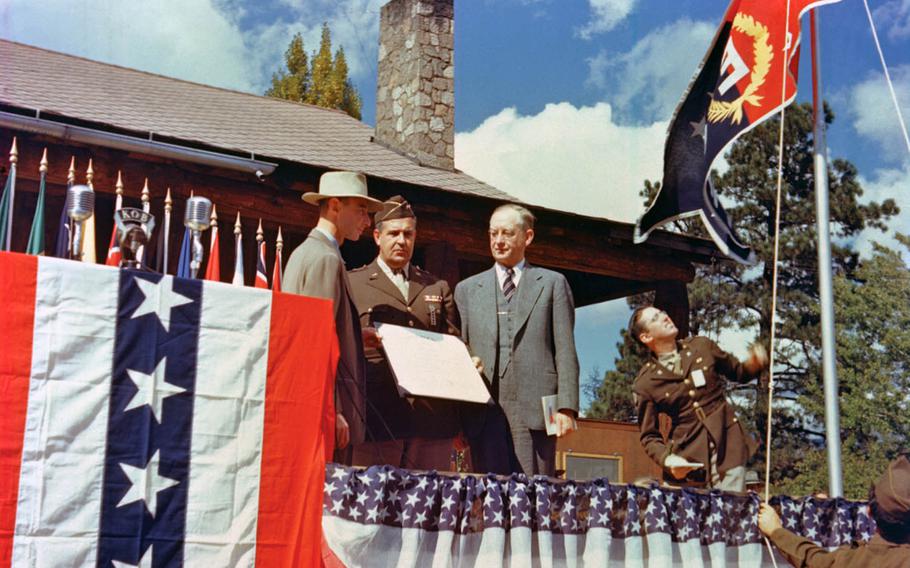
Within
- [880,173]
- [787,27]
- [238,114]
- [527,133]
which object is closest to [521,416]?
[787,27]

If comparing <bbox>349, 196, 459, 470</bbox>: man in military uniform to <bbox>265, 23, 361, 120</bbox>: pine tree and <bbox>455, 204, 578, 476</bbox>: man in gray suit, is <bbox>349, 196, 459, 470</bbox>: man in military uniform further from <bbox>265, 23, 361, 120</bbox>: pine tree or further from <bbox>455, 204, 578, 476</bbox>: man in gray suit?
<bbox>265, 23, 361, 120</bbox>: pine tree

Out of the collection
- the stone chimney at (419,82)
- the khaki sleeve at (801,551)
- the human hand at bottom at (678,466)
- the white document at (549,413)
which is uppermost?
the stone chimney at (419,82)

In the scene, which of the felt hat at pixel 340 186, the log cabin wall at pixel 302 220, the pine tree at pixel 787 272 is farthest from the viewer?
the pine tree at pixel 787 272

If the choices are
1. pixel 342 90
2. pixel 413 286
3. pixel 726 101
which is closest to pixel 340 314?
pixel 413 286

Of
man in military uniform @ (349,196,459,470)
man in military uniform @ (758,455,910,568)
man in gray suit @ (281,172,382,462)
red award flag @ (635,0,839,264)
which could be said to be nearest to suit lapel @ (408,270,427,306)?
man in military uniform @ (349,196,459,470)

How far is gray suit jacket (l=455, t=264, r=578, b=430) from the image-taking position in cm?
592

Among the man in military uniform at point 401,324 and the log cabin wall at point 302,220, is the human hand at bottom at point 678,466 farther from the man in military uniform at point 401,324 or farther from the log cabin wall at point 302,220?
the log cabin wall at point 302,220

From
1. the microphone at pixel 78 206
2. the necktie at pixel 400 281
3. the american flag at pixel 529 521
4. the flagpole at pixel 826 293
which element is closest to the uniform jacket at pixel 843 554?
the american flag at pixel 529 521

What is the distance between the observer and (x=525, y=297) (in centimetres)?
607

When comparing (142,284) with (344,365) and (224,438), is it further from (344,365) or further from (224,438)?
(344,365)

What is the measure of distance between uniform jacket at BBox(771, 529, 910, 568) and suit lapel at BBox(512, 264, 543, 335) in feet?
5.35

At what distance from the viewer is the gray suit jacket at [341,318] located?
5168 mm

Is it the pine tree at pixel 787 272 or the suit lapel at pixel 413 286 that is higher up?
the pine tree at pixel 787 272

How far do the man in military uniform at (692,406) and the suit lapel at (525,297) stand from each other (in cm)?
74
